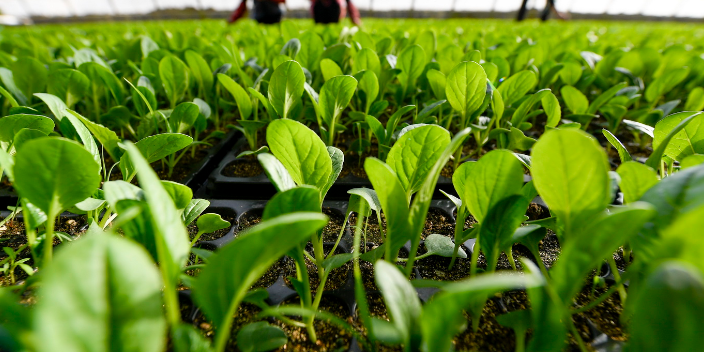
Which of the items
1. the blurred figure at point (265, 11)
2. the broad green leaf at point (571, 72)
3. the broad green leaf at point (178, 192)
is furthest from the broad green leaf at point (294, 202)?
the blurred figure at point (265, 11)

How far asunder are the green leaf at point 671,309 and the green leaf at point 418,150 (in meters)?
0.24

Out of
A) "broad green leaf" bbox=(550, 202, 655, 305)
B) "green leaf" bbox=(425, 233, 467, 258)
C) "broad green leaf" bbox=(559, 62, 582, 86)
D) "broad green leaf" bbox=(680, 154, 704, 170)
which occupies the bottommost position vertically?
"green leaf" bbox=(425, 233, 467, 258)

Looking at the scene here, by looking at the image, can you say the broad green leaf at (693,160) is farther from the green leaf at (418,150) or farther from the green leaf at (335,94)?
the green leaf at (335,94)

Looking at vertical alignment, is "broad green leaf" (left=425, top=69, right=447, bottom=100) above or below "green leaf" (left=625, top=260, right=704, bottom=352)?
above

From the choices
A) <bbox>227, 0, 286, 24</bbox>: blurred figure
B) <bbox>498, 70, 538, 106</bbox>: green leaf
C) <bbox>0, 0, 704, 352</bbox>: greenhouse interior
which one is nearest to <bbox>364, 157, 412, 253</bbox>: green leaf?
<bbox>0, 0, 704, 352</bbox>: greenhouse interior

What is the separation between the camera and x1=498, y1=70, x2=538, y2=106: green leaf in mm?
743

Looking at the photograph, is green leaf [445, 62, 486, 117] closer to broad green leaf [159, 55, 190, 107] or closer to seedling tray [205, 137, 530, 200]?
seedling tray [205, 137, 530, 200]

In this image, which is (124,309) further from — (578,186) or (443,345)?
(578,186)

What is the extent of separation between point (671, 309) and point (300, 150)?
33 cm

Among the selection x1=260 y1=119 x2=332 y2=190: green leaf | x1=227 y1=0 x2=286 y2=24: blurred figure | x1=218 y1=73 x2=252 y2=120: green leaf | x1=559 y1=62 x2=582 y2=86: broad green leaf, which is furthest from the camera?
x1=227 y1=0 x2=286 y2=24: blurred figure

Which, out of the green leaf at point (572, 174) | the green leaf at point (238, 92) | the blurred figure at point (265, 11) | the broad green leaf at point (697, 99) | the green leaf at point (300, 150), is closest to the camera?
the green leaf at point (572, 174)

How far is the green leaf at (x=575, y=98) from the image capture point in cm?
81

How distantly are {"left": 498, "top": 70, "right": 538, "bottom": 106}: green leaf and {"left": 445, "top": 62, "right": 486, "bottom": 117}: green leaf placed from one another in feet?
0.55

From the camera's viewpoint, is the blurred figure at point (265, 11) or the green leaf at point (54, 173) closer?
the green leaf at point (54, 173)
